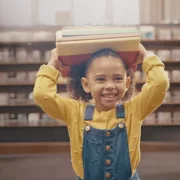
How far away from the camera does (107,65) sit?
3.05 feet

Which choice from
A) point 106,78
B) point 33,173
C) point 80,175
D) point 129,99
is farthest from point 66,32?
point 33,173

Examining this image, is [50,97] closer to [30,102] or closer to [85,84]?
[85,84]

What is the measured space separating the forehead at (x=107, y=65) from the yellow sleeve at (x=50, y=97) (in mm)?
113

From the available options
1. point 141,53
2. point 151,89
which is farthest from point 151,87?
point 141,53

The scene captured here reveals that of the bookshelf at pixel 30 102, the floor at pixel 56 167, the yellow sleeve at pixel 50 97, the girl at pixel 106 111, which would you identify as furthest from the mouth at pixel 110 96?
the bookshelf at pixel 30 102

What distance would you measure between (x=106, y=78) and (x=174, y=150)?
2.81 m

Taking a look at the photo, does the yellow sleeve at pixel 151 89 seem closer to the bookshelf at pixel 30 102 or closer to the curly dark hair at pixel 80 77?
the curly dark hair at pixel 80 77

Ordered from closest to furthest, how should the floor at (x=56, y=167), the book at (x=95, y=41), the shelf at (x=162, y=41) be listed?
the book at (x=95, y=41), the floor at (x=56, y=167), the shelf at (x=162, y=41)

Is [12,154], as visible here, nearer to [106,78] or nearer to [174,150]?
[174,150]

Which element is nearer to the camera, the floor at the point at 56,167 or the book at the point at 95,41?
the book at the point at 95,41

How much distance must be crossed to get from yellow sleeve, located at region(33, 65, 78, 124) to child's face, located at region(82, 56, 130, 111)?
→ 0.09 metres

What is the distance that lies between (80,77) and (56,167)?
1.95 metres

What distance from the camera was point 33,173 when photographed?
267cm

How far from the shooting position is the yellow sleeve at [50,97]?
0.93 m
